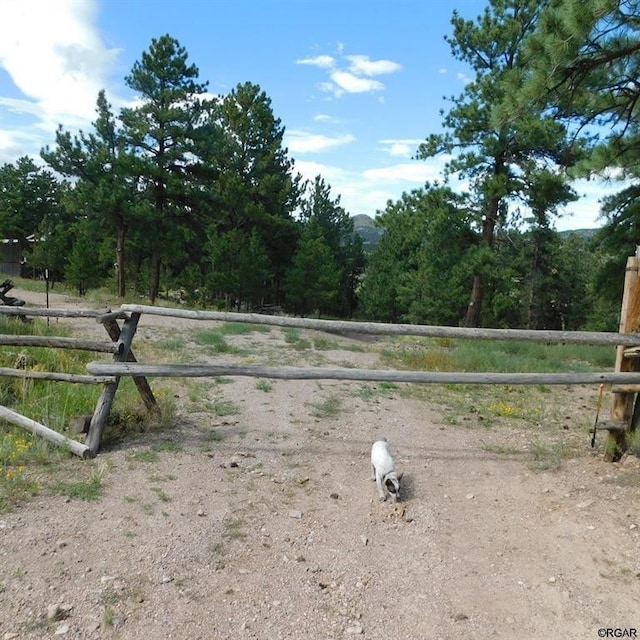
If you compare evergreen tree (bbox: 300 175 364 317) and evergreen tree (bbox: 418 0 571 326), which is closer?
evergreen tree (bbox: 418 0 571 326)

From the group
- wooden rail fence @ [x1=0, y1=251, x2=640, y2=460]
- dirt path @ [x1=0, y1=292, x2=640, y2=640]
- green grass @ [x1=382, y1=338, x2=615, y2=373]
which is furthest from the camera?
green grass @ [x1=382, y1=338, x2=615, y2=373]

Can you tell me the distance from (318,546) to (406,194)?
655 inches

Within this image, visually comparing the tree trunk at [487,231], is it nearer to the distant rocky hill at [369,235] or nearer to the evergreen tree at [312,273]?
the evergreen tree at [312,273]

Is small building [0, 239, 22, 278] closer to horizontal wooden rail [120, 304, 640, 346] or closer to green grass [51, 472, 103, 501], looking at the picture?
horizontal wooden rail [120, 304, 640, 346]

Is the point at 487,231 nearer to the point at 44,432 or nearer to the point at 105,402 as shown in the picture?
the point at 105,402

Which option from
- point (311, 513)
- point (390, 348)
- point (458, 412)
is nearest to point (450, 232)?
point (390, 348)

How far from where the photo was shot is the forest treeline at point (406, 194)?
6.86m

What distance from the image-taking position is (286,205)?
27781 mm

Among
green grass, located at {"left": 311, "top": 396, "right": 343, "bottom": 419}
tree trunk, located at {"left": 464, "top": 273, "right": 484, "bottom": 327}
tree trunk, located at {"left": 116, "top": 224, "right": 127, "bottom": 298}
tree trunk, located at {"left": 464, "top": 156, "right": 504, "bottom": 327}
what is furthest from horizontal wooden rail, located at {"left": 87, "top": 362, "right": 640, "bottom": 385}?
tree trunk, located at {"left": 116, "top": 224, "right": 127, "bottom": 298}

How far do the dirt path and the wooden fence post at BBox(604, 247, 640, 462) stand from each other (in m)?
0.19

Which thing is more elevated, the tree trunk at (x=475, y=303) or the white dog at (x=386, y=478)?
the tree trunk at (x=475, y=303)

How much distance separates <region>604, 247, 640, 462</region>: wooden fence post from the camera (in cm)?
436

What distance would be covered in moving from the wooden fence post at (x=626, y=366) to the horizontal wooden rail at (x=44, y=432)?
4442mm

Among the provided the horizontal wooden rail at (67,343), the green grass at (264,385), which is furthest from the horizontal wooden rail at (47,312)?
the green grass at (264,385)
